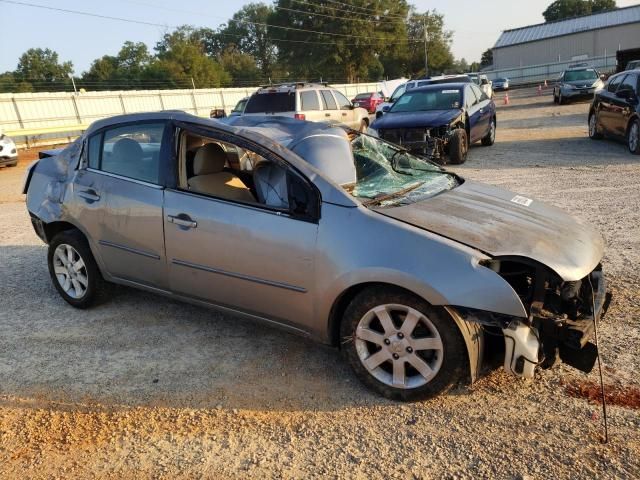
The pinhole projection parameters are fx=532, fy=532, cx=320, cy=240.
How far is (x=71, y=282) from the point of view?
4.57 m

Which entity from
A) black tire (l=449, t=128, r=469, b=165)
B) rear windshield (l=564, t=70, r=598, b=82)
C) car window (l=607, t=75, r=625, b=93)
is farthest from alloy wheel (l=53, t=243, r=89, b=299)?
rear windshield (l=564, t=70, r=598, b=82)

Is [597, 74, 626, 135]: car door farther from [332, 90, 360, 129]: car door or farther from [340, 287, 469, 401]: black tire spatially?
[340, 287, 469, 401]: black tire

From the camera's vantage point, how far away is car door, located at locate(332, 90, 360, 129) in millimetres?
14523

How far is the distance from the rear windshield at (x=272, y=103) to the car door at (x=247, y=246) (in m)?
9.28

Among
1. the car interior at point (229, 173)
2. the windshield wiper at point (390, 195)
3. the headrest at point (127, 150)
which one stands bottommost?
the windshield wiper at point (390, 195)

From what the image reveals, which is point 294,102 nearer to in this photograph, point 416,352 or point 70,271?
point 70,271

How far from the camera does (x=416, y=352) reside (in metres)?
2.98

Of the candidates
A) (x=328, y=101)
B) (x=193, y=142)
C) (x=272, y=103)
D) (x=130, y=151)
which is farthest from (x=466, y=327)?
(x=328, y=101)

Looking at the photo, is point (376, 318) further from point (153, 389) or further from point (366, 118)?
point (366, 118)

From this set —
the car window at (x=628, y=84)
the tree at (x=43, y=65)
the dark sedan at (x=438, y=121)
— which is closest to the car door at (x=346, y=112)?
the dark sedan at (x=438, y=121)

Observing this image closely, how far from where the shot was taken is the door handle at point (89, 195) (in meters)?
4.16

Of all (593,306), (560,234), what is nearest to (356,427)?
(593,306)

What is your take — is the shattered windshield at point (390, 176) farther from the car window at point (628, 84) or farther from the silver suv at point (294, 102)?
the car window at point (628, 84)

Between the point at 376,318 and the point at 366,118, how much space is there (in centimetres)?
1401
